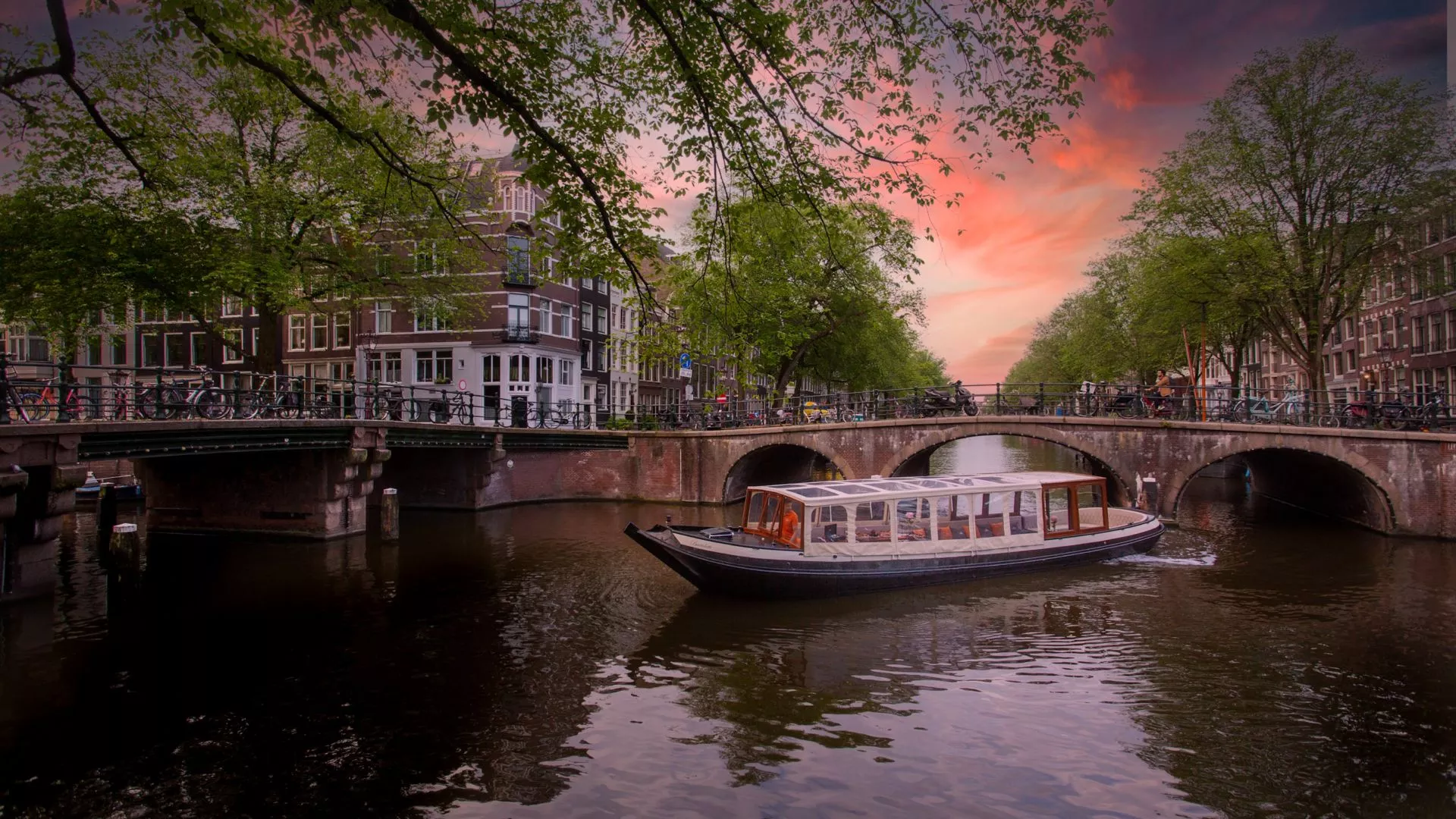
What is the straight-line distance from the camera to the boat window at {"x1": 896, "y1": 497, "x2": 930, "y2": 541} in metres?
15.5

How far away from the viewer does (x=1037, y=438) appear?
25.0 metres

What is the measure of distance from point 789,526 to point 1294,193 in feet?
76.6

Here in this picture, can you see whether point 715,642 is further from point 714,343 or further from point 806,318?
point 806,318

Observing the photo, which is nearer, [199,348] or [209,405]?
[209,405]

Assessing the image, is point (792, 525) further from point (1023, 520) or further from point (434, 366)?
point (434, 366)

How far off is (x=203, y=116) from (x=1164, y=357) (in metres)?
41.4

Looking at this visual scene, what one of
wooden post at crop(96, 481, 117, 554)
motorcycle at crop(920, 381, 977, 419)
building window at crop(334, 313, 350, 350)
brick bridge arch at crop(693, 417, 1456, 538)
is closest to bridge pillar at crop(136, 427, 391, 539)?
wooden post at crop(96, 481, 117, 554)

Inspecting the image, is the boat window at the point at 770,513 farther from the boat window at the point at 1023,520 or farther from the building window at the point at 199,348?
the building window at the point at 199,348

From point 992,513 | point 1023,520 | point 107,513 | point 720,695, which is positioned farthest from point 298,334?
point 720,695

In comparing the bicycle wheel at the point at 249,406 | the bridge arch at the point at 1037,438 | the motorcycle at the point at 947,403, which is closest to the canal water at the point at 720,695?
the bicycle wheel at the point at 249,406

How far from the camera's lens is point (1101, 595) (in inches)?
587

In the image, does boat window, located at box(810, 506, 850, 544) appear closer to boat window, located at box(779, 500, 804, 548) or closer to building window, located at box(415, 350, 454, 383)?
boat window, located at box(779, 500, 804, 548)

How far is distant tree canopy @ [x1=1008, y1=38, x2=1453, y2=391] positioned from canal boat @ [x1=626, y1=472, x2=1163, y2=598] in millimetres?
14573

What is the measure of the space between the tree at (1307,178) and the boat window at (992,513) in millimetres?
15740
